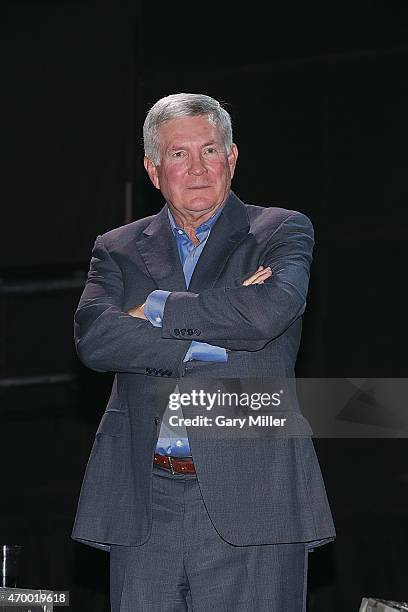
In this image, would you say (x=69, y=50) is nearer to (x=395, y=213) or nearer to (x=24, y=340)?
(x=24, y=340)

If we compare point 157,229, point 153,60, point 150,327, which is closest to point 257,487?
point 150,327

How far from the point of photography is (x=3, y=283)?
21.8 ft

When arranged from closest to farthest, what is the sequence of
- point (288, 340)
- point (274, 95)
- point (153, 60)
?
1. point (288, 340)
2. point (274, 95)
3. point (153, 60)

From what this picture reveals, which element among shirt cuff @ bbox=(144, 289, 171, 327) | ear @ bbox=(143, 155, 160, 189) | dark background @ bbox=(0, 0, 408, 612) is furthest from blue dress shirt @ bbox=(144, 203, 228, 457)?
dark background @ bbox=(0, 0, 408, 612)

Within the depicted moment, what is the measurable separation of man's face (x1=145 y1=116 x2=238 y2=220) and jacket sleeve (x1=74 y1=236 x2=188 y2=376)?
0.27 meters

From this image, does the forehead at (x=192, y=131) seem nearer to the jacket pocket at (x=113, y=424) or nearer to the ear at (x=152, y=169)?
the ear at (x=152, y=169)

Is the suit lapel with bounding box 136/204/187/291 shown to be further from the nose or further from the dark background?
the dark background

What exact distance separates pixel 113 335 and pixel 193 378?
0.26m

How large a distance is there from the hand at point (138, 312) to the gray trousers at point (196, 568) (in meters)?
0.44

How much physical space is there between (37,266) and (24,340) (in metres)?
0.43

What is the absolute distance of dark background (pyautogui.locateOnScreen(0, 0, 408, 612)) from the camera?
5.31 metres

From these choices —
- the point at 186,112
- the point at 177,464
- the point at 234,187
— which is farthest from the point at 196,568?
the point at 234,187

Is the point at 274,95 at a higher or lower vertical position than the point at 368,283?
higher

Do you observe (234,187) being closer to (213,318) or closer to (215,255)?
(215,255)
